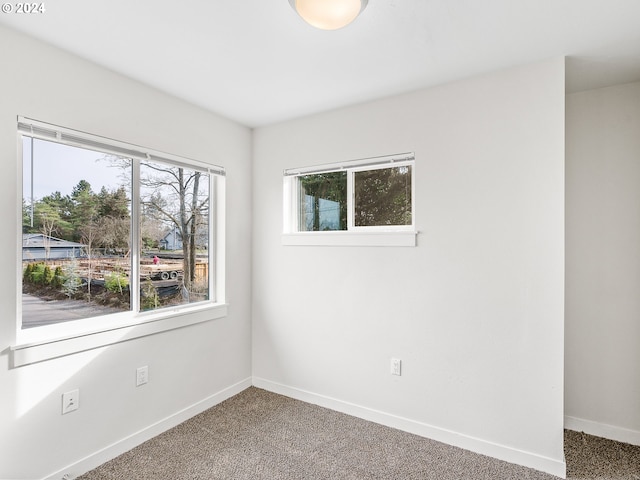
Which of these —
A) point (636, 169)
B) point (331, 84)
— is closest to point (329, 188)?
point (331, 84)

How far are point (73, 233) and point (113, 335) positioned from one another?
667 millimetres

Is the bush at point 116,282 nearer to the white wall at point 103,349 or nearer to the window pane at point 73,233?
the window pane at point 73,233

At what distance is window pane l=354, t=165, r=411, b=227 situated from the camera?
8.61 ft

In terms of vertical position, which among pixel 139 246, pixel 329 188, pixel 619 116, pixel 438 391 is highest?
pixel 619 116

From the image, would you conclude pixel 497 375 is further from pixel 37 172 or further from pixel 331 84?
pixel 37 172

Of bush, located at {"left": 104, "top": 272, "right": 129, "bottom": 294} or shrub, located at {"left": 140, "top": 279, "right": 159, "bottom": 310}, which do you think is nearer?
bush, located at {"left": 104, "top": 272, "right": 129, "bottom": 294}

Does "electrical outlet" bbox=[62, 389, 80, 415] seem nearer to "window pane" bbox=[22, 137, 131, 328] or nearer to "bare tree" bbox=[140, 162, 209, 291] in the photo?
"window pane" bbox=[22, 137, 131, 328]

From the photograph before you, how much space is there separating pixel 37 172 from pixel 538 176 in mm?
2857

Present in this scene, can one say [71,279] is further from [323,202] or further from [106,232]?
[323,202]

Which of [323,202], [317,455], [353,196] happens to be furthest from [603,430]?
[323,202]

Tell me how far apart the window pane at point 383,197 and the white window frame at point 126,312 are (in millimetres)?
1170

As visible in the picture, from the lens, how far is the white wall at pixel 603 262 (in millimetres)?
2391

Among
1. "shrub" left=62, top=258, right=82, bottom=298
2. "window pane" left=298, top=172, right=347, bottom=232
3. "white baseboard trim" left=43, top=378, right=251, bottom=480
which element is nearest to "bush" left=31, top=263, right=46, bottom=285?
"shrub" left=62, top=258, right=82, bottom=298

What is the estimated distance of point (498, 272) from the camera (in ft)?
7.27
